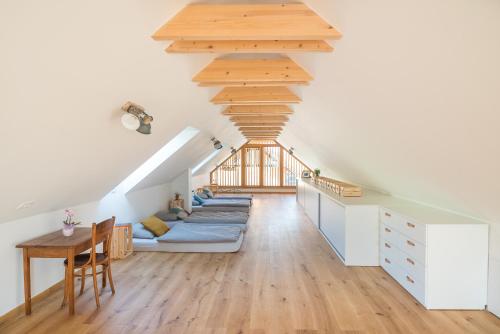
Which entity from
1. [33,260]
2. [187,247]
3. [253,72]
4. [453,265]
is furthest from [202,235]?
[453,265]

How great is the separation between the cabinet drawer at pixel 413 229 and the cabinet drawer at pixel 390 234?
0.13m

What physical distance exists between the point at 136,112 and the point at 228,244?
2.65 metres

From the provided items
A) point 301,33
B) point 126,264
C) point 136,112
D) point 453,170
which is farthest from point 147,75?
point 126,264

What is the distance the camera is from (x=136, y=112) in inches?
91.8

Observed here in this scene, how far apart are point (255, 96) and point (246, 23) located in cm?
166

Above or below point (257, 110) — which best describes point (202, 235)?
below

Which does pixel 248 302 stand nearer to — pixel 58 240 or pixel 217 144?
pixel 58 240

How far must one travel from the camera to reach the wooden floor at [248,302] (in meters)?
2.48

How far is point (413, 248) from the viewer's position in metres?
2.96

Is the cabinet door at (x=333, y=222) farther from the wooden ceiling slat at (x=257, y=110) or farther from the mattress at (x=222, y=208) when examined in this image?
the mattress at (x=222, y=208)

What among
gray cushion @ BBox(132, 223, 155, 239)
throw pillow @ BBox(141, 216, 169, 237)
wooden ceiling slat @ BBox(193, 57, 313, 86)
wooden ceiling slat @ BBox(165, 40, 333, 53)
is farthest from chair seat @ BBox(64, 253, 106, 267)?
wooden ceiling slat @ BBox(165, 40, 333, 53)

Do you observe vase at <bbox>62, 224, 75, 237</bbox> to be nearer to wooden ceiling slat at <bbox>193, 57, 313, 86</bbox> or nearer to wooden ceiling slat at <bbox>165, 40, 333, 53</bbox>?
wooden ceiling slat at <bbox>193, 57, 313, 86</bbox>

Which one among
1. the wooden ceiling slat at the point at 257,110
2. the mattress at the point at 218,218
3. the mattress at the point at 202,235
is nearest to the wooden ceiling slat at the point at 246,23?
the wooden ceiling slat at the point at 257,110

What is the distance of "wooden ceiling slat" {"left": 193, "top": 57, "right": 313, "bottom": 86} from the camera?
2666 mm
